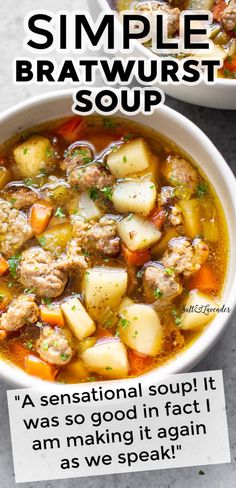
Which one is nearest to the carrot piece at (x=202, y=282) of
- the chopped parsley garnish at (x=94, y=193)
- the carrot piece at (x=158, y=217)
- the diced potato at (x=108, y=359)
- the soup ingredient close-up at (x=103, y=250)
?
the soup ingredient close-up at (x=103, y=250)

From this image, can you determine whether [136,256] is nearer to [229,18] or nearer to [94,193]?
[94,193]

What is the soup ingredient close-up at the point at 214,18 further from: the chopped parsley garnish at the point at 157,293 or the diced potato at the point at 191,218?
the chopped parsley garnish at the point at 157,293

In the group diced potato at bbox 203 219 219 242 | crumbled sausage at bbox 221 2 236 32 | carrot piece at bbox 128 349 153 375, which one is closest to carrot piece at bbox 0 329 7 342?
carrot piece at bbox 128 349 153 375

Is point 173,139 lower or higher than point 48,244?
higher

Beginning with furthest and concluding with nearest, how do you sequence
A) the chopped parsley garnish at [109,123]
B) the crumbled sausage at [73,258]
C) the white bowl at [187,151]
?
1. the chopped parsley garnish at [109,123]
2. the crumbled sausage at [73,258]
3. the white bowl at [187,151]

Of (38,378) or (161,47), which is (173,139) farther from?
(38,378)

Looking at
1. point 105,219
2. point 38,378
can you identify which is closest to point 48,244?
point 105,219

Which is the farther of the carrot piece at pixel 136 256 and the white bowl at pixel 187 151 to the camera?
the carrot piece at pixel 136 256
